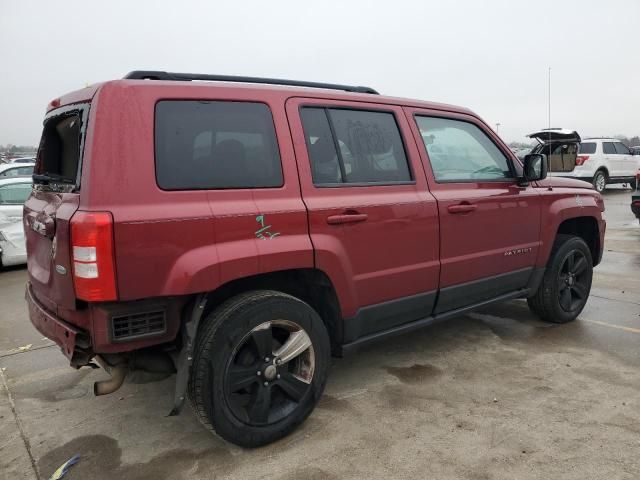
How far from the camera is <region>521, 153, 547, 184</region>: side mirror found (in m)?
4.00

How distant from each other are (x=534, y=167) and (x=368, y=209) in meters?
1.75

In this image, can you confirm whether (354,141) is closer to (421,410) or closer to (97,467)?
(421,410)

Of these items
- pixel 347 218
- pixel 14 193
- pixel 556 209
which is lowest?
pixel 556 209

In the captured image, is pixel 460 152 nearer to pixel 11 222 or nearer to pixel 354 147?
pixel 354 147

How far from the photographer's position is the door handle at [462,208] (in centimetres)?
352

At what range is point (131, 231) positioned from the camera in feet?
7.47

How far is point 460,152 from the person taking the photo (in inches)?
151

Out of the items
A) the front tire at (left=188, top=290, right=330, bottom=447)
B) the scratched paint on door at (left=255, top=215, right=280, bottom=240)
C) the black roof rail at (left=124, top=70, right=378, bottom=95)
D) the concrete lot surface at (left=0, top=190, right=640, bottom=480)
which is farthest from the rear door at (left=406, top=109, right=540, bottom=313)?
the scratched paint on door at (left=255, top=215, right=280, bottom=240)

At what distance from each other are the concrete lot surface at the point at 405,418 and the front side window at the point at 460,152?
4.68 feet

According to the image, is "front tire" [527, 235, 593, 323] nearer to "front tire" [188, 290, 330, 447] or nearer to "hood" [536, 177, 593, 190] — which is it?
"hood" [536, 177, 593, 190]

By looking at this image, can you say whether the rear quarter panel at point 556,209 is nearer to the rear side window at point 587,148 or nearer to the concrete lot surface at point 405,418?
the concrete lot surface at point 405,418

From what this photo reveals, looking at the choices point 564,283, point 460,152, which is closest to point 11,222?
point 460,152

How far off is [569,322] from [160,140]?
4.07 meters

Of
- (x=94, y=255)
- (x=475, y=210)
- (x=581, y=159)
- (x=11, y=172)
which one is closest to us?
(x=94, y=255)
